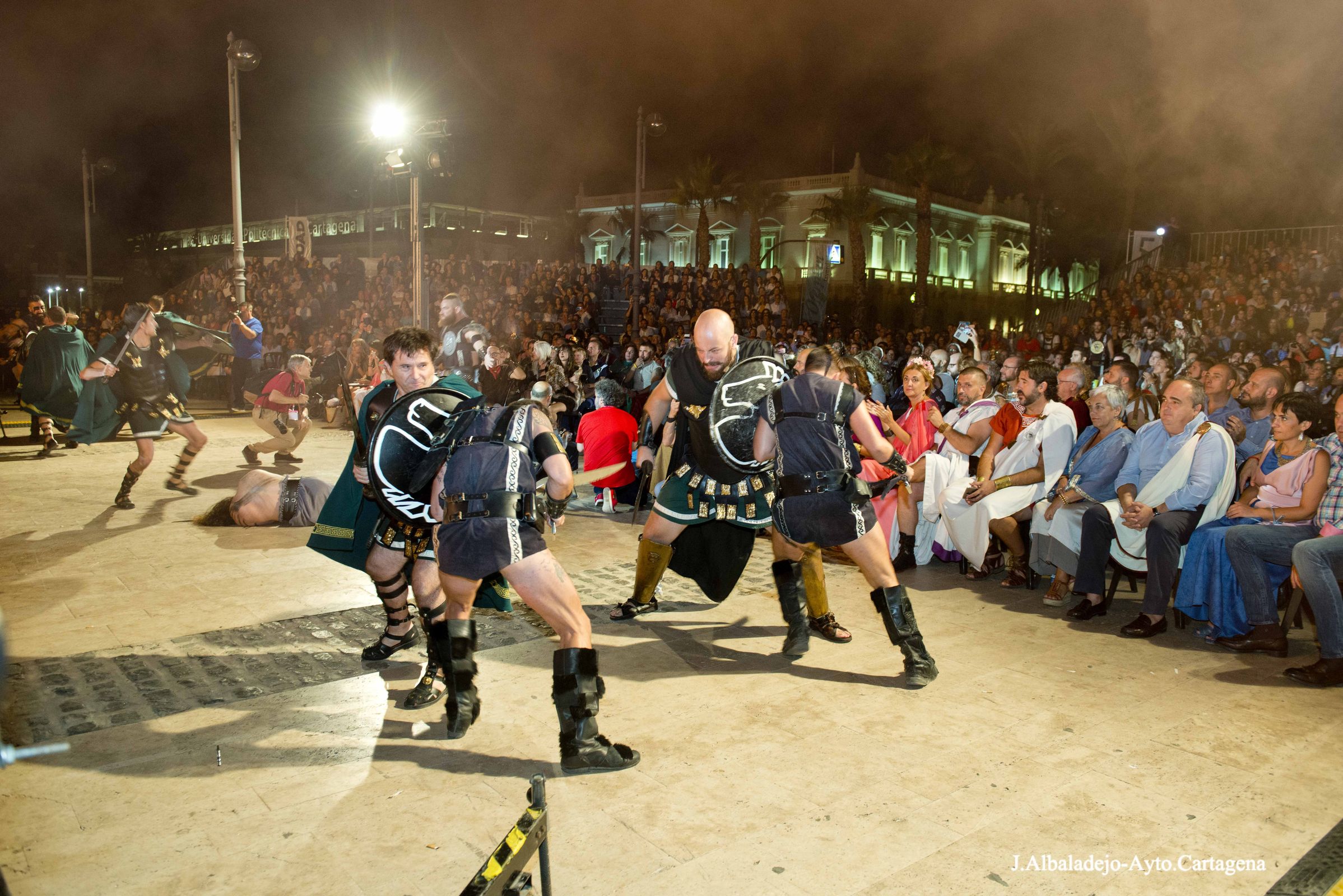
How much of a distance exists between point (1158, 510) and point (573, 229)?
52652 millimetres

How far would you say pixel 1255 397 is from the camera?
6621mm

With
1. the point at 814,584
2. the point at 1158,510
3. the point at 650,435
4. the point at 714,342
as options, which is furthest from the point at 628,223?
the point at 814,584

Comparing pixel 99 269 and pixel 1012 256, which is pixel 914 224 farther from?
pixel 99 269

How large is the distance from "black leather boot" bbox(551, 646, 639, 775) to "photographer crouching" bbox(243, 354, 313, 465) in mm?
8446

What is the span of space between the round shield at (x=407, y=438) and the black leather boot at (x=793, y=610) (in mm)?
2078

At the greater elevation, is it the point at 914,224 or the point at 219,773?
the point at 914,224

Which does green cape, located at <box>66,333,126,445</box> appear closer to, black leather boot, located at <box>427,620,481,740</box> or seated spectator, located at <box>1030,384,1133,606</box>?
black leather boot, located at <box>427,620,481,740</box>

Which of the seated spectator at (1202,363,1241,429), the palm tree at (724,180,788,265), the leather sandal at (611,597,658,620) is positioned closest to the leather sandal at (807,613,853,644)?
the leather sandal at (611,597,658,620)

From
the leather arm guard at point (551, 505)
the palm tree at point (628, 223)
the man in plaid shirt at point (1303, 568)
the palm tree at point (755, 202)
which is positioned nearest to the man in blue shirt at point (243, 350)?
the leather arm guard at point (551, 505)

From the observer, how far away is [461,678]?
12.7 feet

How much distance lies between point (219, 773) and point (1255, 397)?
6.98 metres

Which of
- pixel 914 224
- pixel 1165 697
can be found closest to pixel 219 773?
pixel 1165 697

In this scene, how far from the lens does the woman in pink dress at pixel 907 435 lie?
268 inches

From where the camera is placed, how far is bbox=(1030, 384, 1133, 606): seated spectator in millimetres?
6027
